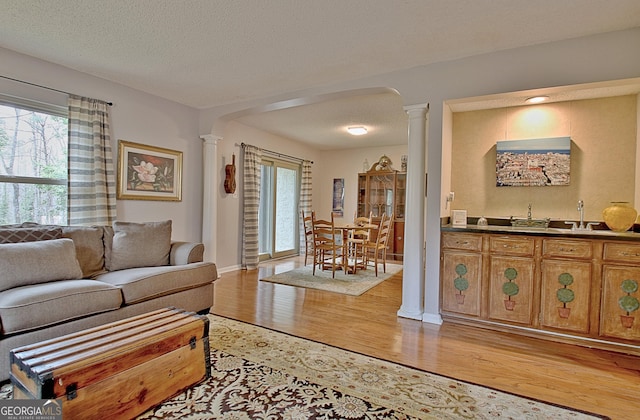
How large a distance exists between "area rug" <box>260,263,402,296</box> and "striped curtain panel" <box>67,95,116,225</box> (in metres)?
2.21

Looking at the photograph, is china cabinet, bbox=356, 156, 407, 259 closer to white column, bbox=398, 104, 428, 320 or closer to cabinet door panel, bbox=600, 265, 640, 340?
white column, bbox=398, 104, 428, 320

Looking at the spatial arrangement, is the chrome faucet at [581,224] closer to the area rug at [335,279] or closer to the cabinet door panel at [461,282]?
the cabinet door panel at [461,282]

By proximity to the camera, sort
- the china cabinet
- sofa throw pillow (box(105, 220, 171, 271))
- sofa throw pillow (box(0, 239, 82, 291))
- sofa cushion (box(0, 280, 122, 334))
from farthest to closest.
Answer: the china cabinet → sofa throw pillow (box(105, 220, 171, 271)) → sofa throw pillow (box(0, 239, 82, 291)) → sofa cushion (box(0, 280, 122, 334))

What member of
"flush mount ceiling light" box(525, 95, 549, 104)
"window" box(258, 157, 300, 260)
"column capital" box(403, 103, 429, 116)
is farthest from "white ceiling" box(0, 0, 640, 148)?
"window" box(258, 157, 300, 260)

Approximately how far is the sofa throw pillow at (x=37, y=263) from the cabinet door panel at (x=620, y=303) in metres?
4.06

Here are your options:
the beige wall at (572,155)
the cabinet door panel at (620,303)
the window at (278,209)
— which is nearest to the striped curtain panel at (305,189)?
the window at (278,209)

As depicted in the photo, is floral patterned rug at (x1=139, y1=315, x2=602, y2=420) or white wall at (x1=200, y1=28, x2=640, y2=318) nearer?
floral patterned rug at (x1=139, y1=315, x2=602, y2=420)

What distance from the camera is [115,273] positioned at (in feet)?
8.87

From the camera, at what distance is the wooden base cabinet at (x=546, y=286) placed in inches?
96.6

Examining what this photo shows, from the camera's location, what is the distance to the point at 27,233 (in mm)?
2508

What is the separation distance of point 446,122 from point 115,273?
131 inches

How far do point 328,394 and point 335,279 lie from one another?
113 inches

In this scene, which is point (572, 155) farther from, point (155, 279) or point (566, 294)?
point (155, 279)

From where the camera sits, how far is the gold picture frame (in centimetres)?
381
